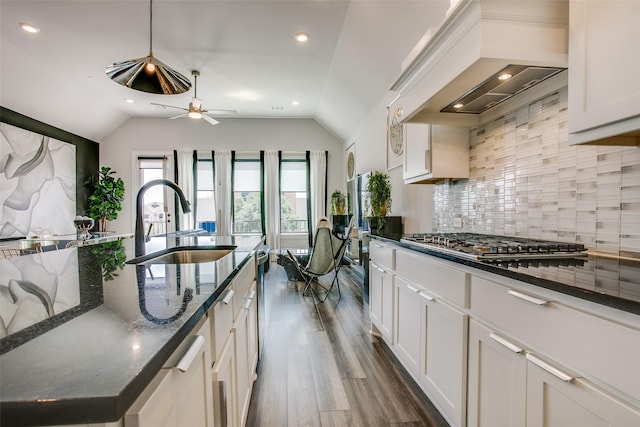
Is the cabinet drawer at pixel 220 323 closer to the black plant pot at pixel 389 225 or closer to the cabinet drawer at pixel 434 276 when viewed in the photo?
the cabinet drawer at pixel 434 276

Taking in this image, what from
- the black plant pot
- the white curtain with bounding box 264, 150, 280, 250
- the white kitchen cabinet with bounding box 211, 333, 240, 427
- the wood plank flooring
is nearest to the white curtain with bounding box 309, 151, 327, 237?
the white curtain with bounding box 264, 150, 280, 250

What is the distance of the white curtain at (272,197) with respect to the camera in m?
7.11

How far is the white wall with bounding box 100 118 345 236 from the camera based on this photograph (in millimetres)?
6957

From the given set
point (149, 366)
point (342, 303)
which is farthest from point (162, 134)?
point (149, 366)

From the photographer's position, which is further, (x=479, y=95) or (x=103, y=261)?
(x=479, y=95)

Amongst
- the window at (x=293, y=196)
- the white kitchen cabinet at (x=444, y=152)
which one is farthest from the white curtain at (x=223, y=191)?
the white kitchen cabinet at (x=444, y=152)

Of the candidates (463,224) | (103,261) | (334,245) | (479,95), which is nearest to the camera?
(103,261)

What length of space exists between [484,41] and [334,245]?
116 inches

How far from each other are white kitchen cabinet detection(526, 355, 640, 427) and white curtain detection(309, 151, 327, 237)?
20.7 feet

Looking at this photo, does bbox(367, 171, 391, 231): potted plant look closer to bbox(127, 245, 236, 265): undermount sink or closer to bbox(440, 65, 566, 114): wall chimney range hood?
bbox(440, 65, 566, 114): wall chimney range hood

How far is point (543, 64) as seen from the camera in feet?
4.51

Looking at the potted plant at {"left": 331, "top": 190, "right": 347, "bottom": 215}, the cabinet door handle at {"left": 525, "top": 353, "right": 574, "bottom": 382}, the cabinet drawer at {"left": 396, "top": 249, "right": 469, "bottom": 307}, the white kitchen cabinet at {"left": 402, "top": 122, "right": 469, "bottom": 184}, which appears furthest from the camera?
the potted plant at {"left": 331, "top": 190, "right": 347, "bottom": 215}

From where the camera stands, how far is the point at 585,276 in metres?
0.95

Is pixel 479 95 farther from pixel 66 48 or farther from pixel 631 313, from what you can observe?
pixel 66 48
